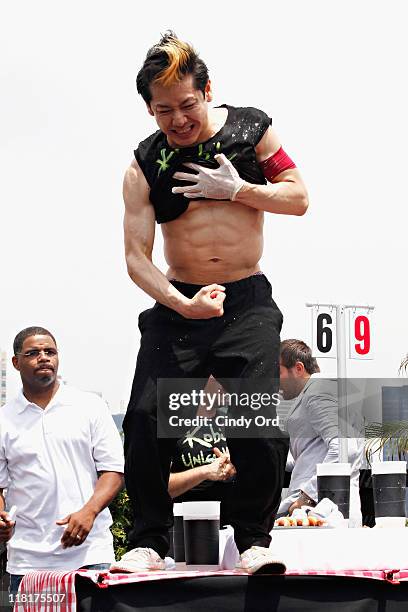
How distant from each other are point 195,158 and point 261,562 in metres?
1.40

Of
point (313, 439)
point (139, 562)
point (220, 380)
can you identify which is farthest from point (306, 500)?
point (139, 562)

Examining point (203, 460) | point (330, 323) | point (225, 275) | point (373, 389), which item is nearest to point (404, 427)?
point (330, 323)

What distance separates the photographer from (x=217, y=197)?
3.66m

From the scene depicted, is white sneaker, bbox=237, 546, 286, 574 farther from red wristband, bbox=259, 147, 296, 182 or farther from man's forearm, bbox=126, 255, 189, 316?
red wristband, bbox=259, 147, 296, 182

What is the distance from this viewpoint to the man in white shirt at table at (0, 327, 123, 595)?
15.6 ft

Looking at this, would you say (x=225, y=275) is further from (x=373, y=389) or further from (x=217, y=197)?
(x=373, y=389)

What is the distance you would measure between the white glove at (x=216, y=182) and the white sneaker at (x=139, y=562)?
4.01 feet

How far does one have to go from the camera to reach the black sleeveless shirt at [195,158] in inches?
147

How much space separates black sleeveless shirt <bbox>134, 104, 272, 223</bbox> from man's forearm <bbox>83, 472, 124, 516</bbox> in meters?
1.55

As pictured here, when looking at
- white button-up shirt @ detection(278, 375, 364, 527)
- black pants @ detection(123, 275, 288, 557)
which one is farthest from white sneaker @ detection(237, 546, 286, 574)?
white button-up shirt @ detection(278, 375, 364, 527)

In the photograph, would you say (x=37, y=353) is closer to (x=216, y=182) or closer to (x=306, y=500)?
(x=306, y=500)

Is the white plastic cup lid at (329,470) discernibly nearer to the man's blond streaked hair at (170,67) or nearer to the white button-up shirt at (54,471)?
the white button-up shirt at (54,471)

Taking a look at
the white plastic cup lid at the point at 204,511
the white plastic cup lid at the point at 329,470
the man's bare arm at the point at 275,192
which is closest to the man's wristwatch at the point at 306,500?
the white plastic cup lid at the point at 329,470

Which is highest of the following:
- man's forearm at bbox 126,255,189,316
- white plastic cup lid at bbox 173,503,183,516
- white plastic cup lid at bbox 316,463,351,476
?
man's forearm at bbox 126,255,189,316
